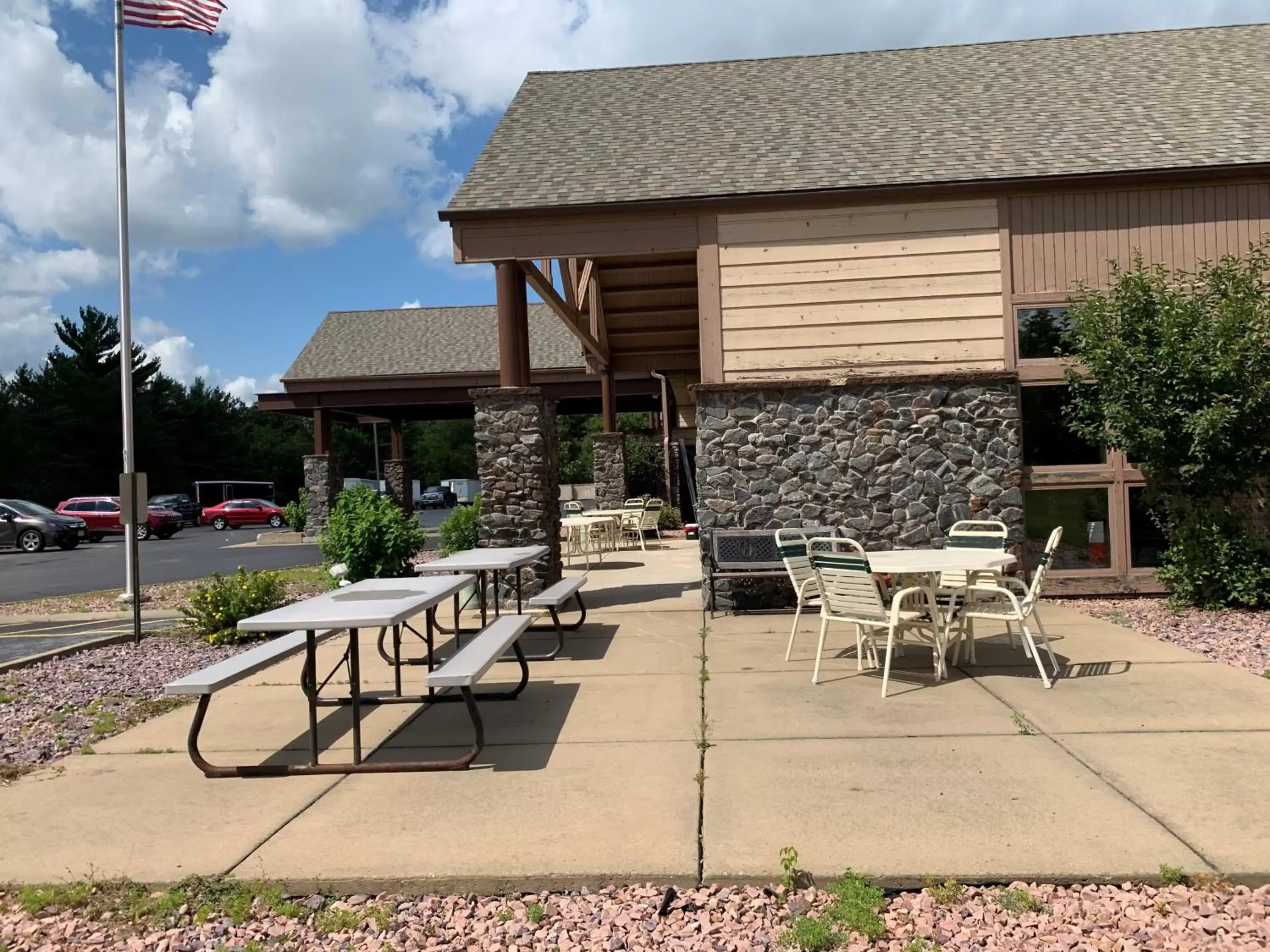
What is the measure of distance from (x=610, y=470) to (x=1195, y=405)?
14.2 meters

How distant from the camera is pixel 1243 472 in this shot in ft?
27.3

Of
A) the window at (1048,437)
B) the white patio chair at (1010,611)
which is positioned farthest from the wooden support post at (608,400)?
the white patio chair at (1010,611)

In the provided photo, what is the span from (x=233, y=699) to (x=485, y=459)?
13.3ft

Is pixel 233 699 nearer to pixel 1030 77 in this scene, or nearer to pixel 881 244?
pixel 881 244

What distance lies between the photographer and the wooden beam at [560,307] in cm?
1045

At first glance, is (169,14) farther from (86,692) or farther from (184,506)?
(184,506)

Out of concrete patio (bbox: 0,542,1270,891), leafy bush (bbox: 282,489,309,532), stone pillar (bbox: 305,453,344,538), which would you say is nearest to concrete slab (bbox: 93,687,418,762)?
concrete patio (bbox: 0,542,1270,891)

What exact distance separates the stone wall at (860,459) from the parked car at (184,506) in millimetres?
34470

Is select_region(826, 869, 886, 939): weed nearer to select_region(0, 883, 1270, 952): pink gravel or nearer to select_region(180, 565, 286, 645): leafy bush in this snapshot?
select_region(0, 883, 1270, 952): pink gravel

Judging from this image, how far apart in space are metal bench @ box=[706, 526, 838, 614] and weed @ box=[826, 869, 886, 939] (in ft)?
19.1

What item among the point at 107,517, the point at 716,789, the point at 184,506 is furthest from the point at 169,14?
the point at 184,506

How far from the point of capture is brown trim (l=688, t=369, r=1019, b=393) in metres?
9.30

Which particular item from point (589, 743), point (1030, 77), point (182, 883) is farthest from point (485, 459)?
point (1030, 77)

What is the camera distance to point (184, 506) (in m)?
40.7
